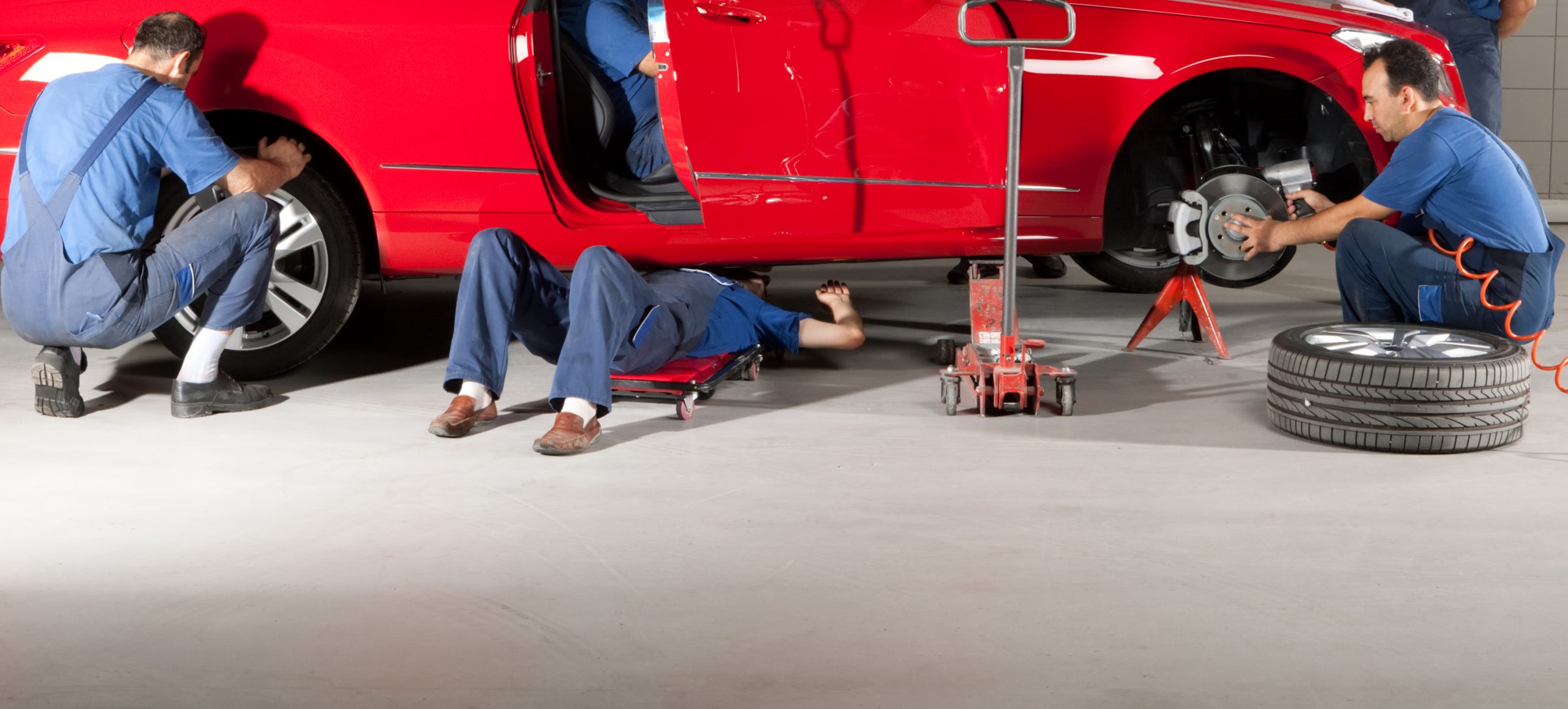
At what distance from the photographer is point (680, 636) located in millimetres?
1969

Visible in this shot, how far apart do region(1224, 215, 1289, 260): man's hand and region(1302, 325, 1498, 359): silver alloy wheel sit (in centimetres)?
40

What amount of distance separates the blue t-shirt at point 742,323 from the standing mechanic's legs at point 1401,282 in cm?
150

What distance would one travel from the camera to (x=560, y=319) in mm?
3377

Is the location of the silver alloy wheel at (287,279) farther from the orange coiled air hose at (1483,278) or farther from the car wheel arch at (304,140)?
the orange coiled air hose at (1483,278)

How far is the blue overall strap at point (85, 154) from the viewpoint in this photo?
125 inches

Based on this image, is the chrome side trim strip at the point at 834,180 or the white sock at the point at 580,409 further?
the chrome side trim strip at the point at 834,180

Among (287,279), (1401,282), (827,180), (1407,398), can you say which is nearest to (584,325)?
(827,180)

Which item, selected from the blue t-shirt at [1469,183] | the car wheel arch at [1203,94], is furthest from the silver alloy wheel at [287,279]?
the blue t-shirt at [1469,183]

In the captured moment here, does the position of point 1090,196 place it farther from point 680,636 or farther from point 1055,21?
point 680,636

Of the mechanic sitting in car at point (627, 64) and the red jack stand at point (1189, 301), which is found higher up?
the mechanic sitting in car at point (627, 64)

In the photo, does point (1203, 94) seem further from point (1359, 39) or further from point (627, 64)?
point (627, 64)

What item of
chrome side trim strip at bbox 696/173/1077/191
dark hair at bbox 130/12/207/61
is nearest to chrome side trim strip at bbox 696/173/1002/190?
chrome side trim strip at bbox 696/173/1077/191

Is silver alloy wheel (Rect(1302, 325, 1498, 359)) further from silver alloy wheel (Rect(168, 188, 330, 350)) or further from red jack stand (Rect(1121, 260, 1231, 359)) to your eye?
silver alloy wheel (Rect(168, 188, 330, 350))

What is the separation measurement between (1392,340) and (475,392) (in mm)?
2321
